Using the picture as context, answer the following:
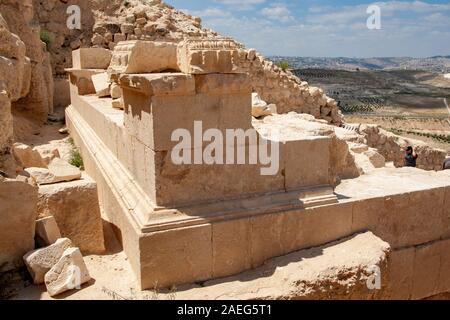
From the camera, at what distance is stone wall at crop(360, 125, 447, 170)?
37.9ft

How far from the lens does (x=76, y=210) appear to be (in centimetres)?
396

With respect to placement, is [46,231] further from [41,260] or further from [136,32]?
[136,32]

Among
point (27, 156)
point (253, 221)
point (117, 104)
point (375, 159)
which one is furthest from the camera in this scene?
point (117, 104)

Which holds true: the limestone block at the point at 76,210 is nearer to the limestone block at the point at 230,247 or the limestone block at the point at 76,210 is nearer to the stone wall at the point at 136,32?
the limestone block at the point at 230,247

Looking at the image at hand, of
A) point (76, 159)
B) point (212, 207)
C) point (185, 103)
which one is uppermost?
point (185, 103)

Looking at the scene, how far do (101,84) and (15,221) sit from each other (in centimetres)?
553

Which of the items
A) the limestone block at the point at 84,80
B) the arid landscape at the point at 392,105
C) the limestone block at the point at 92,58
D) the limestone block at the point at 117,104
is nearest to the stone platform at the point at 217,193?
the limestone block at the point at 117,104

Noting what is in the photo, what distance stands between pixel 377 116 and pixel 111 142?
39669 millimetres

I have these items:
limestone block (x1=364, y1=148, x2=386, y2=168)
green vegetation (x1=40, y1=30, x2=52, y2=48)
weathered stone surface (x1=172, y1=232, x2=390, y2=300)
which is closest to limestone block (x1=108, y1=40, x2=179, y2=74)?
weathered stone surface (x1=172, y1=232, x2=390, y2=300)

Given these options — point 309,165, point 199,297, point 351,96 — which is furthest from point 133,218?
point 351,96

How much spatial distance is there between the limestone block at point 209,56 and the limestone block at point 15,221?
1.69 metres

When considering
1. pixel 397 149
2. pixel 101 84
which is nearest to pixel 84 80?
pixel 101 84

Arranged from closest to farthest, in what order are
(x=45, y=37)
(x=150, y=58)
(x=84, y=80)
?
1. (x=150, y=58)
2. (x=84, y=80)
3. (x=45, y=37)
